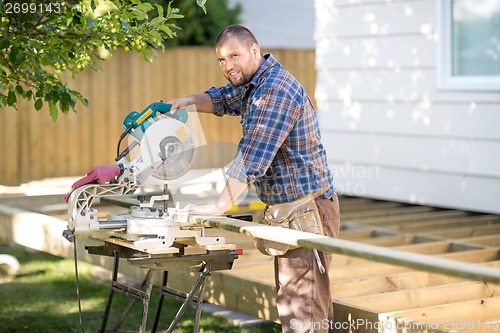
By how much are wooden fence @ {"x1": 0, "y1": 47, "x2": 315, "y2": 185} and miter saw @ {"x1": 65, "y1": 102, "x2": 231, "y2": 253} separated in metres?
7.56

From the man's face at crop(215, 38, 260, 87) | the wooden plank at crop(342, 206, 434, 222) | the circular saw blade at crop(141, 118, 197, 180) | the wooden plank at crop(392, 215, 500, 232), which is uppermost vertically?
the man's face at crop(215, 38, 260, 87)

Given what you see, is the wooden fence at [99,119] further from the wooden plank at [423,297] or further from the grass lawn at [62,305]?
the wooden plank at [423,297]

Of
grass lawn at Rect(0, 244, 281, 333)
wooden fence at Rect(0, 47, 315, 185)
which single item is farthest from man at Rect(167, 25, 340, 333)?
wooden fence at Rect(0, 47, 315, 185)

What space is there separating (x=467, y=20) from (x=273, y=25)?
1118 cm

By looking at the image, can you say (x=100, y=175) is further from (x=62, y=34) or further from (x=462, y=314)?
(x=462, y=314)

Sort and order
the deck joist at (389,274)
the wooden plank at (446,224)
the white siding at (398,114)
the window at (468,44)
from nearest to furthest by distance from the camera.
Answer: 1. the deck joist at (389,274)
2. the wooden plank at (446,224)
3. the window at (468,44)
4. the white siding at (398,114)

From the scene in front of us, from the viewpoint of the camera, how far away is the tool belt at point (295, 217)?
417 cm

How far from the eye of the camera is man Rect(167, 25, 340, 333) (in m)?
3.96

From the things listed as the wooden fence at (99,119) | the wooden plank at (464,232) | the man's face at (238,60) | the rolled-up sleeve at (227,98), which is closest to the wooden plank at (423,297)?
the rolled-up sleeve at (227,98)

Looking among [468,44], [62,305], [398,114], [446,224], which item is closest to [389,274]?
[446,224]

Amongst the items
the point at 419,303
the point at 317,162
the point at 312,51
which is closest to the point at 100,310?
the point at 419,303

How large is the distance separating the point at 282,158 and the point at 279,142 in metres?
0.19

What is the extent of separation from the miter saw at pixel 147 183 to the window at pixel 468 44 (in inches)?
160

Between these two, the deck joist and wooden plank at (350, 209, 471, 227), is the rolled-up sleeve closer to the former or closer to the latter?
the deck joist
